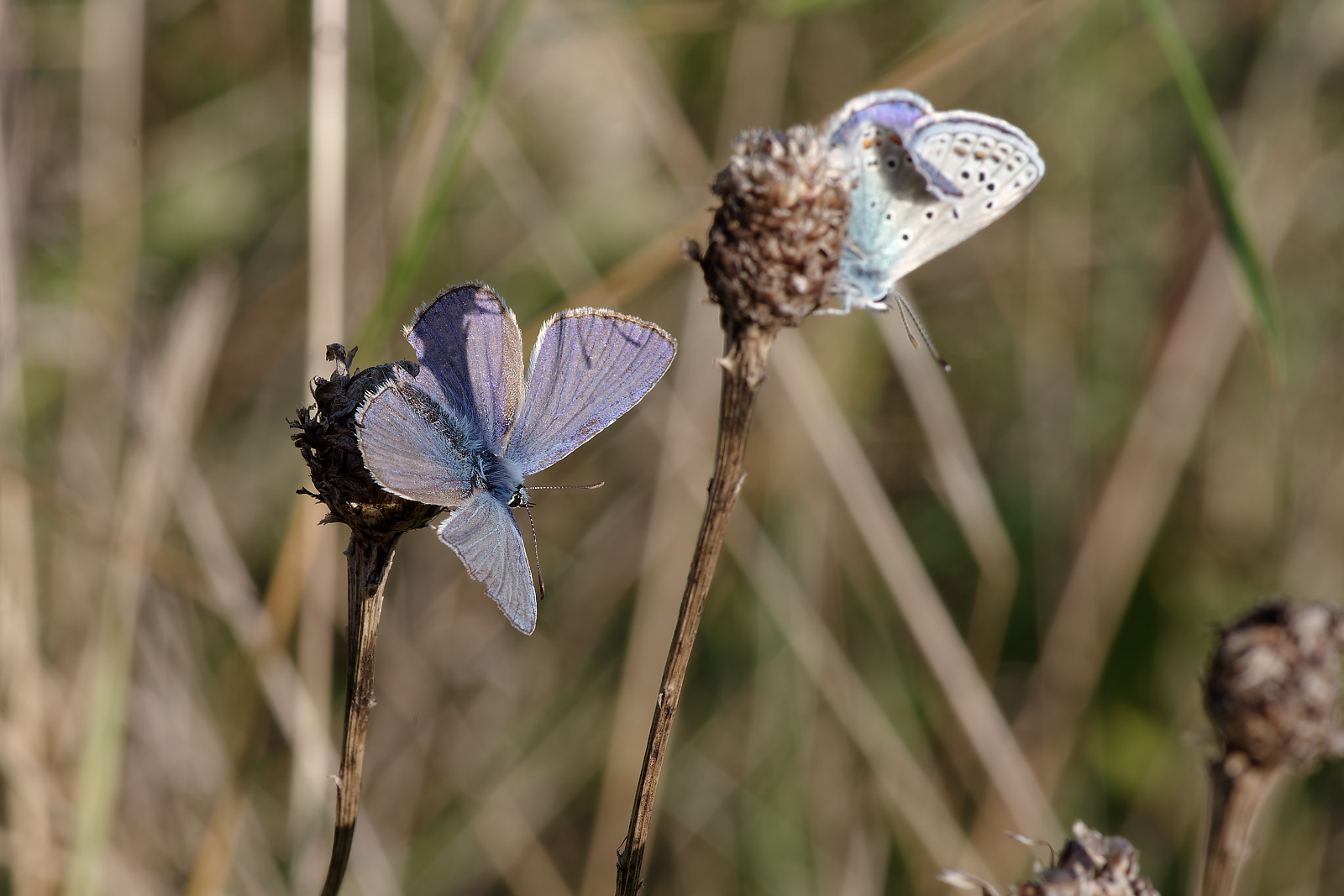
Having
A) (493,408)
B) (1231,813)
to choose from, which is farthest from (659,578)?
(1231,813)

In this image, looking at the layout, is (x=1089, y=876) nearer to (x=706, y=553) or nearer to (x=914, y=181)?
(x=706, y=553)

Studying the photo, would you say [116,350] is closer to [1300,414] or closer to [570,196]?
[570,196]

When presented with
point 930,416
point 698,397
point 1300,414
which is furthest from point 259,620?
point 1300,414

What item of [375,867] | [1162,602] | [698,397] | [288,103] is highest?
[288,103]

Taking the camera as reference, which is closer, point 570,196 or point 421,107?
point 421,107

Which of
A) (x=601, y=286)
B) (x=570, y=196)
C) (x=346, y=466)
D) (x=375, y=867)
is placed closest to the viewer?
(x=346, y=466)

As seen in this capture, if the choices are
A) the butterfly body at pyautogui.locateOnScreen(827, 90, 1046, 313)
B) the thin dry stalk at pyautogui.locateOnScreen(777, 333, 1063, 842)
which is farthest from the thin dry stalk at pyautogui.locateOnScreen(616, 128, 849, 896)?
the thin dry stalk at pyautogui.locateOnScreen(777, 333, 1063, 842)

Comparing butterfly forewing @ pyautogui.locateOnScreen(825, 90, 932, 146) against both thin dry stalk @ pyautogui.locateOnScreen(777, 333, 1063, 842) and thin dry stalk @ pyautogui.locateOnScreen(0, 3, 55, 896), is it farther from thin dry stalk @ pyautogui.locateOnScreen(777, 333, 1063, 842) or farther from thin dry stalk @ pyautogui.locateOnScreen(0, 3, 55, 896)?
thin dry stalk @ pyautogui.locateOnScreen(0, 3, 55, 896)
